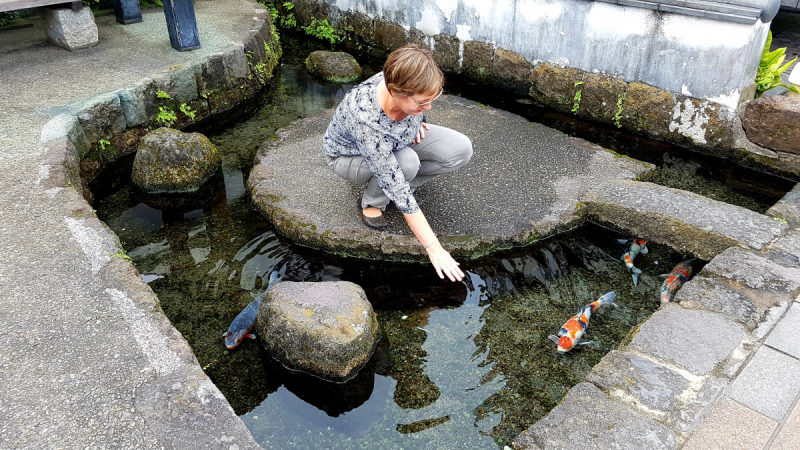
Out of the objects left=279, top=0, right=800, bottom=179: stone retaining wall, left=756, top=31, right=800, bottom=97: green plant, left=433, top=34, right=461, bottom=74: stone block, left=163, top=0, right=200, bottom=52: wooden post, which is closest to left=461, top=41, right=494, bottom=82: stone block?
left=279, top=0, right=800, bottom=179: stone retaining wall

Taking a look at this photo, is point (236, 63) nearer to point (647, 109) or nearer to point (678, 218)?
point (647, 109)

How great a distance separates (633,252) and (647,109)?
2.14 metres

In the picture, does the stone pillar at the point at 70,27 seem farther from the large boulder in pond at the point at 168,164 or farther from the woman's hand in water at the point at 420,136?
the woman's hand in water at the point at 420,136

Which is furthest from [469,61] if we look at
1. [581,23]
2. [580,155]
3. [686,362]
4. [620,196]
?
[686,362]

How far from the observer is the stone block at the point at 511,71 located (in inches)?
251

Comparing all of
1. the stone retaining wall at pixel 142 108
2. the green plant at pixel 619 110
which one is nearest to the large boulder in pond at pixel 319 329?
the stone retaining wall at pixel 142 108

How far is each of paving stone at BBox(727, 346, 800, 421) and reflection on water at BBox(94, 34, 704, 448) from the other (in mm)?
755

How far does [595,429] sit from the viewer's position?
8.07 feet

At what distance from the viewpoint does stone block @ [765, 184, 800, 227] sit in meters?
3.93

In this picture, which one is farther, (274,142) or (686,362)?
(274,142)

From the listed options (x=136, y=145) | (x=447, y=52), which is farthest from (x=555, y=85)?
(x=136, y=145)

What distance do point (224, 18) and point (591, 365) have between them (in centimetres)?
655

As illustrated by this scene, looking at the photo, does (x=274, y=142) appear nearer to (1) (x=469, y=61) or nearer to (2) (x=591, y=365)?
(1) (x=469, y=61)

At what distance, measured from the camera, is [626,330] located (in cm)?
344
